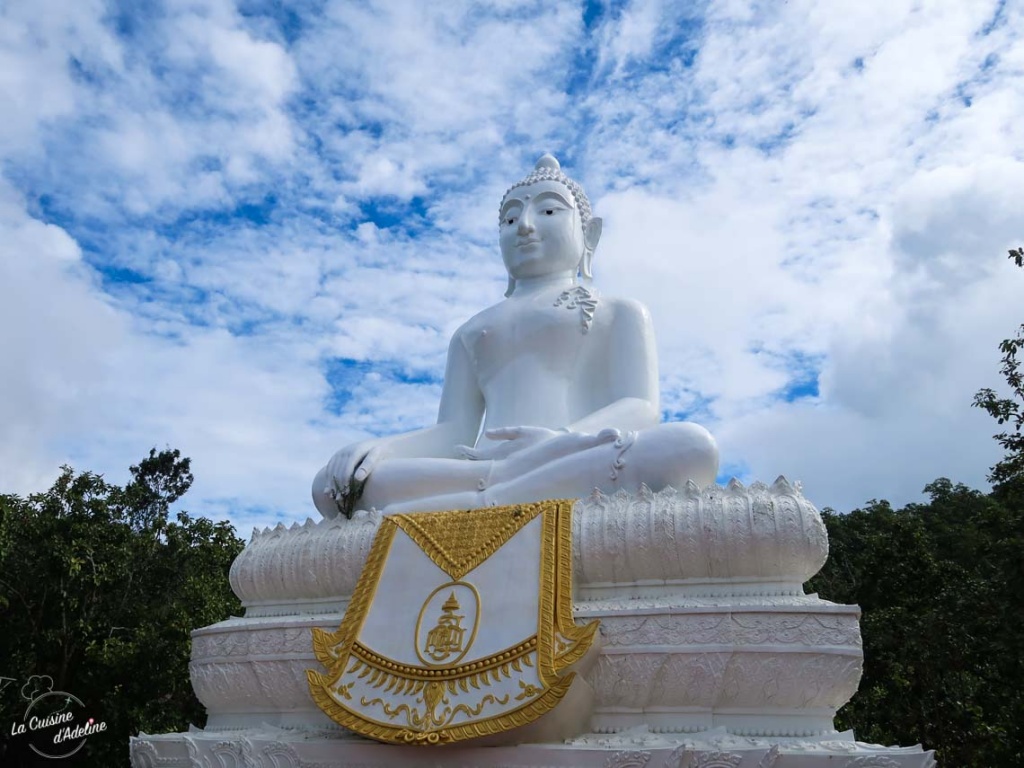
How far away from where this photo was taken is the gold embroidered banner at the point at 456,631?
4.31 m

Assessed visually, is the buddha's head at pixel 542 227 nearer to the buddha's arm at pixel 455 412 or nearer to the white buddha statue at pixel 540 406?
the white buddha statue at pixel 540 406

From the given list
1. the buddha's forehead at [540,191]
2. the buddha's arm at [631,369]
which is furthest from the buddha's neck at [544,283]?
the buddha's arm at [631,369]

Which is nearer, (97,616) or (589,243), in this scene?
(589,243)

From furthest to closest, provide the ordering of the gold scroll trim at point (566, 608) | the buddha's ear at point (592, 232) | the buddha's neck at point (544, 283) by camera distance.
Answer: the buddha's ear at point (592, 232)
the buddha's neck at point (544, 283)
the gold scroll trim at point (566, 608)

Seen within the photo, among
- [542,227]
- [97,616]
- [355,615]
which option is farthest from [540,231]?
[97,616]

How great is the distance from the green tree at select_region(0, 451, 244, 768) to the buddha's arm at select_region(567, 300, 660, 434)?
26.2 feet

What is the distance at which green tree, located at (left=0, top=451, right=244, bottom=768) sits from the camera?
12133mm

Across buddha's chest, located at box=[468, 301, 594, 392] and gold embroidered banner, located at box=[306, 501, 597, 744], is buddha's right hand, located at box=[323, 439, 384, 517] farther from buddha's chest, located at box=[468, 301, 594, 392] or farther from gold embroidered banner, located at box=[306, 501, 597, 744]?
buddha's chest, located at box=[468, 301, 594, 392]

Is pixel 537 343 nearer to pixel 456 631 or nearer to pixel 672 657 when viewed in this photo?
pixel 456 631

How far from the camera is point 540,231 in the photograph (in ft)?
24.6

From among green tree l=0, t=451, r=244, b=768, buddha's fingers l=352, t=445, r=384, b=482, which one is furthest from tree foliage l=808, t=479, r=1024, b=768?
green tree l=0, t=451, r=244, b=768

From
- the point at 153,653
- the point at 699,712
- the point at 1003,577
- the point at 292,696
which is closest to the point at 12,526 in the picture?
the point at 153,653

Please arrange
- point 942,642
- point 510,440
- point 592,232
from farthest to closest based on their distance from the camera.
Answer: point 942,642 < point 592,232 < point 510,440

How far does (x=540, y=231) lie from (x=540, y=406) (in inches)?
62.6
